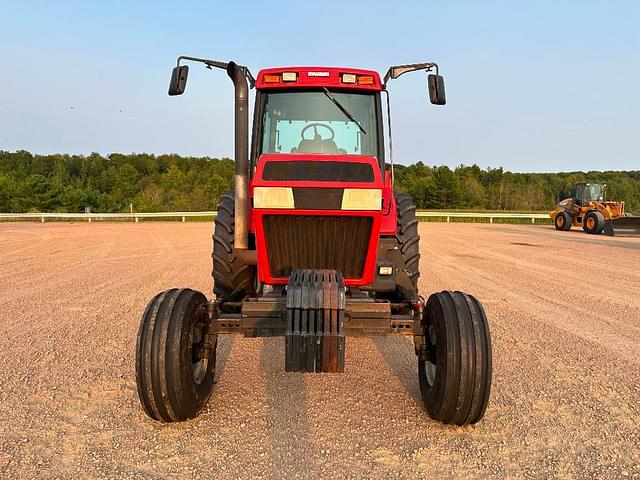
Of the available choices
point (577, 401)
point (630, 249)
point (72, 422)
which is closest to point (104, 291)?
point (72, 422)

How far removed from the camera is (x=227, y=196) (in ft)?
16.2

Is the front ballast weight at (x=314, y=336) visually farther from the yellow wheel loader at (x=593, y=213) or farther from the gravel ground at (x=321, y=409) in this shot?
the yellow wheel loader at (x=593, y=213)

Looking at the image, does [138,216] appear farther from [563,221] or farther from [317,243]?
[317,243]

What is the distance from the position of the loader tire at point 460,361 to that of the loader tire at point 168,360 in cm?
165

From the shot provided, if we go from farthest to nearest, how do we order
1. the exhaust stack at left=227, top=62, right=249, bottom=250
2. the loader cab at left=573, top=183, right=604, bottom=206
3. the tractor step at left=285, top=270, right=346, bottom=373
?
1. the loader cab at left=573, top=183, right=604, bottom=206
2. the exhaust stack at left=227, top=62, right=249, bottom=250
3. the tractor step at left=285, top=270, right=346, bottom=373

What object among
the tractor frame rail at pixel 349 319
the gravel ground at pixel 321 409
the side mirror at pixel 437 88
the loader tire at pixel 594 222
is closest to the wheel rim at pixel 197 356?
the gravel ground at pixel 321 409

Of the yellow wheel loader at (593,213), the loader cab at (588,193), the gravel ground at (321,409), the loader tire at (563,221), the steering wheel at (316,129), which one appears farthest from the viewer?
the loader tire at (563,221)

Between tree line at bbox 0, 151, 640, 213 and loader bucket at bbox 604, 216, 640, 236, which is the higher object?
tree line at bbox 0, 151, 640, 213

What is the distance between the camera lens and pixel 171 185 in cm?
6781

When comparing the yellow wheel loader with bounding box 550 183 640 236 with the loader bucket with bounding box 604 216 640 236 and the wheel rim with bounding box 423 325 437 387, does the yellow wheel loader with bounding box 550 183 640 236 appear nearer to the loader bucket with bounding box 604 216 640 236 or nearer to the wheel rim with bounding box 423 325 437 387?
the loader bucket with bounding box 604 216 640 236

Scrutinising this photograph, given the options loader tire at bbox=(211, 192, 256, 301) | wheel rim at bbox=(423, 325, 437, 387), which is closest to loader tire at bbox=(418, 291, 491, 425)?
wheel rim at bbox=(423, 325, 437, 387)

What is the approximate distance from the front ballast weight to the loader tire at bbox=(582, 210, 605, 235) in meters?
23.3

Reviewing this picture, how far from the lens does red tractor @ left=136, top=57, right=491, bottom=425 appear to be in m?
3.13

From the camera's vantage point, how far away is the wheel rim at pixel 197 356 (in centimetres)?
359
